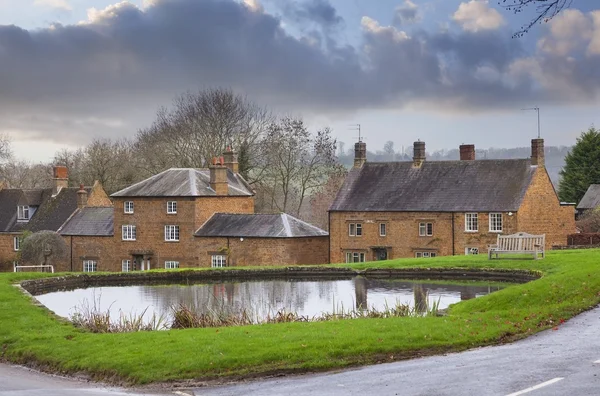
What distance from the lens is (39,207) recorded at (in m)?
77.0

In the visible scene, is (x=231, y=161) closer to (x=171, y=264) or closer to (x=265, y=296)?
(x=171, y=264)

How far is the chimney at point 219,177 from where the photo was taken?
221 ft

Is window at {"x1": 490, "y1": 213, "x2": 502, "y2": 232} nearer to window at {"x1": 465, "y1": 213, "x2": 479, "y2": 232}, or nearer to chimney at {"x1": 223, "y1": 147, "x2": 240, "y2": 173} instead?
window at {"x1": 465, "y1": 213, "x2": 479, "y2": 232}

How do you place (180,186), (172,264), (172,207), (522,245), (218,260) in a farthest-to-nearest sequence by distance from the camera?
(180,186) → (172,207) → (172,264) → (218,260) → (522,245)

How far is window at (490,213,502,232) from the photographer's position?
61562 mm

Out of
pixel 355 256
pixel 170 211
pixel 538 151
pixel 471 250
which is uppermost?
pixel 538 151

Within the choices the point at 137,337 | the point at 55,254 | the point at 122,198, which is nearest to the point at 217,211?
the point at 122,198

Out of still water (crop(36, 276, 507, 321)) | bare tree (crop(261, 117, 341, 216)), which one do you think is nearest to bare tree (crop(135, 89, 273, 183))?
bare tree (crop(261, 117, 341, 216))

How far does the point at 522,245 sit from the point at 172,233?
3199 cm

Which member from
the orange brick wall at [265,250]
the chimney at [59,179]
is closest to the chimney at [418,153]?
the orange brick wall at [265,250]

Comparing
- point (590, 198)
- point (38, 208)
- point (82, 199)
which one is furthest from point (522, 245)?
point (590, 198)

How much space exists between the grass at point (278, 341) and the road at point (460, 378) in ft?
2.33

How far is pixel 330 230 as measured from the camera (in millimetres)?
66688

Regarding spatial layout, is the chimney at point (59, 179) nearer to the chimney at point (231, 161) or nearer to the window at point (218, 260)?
the chimney at point (231, 161)
